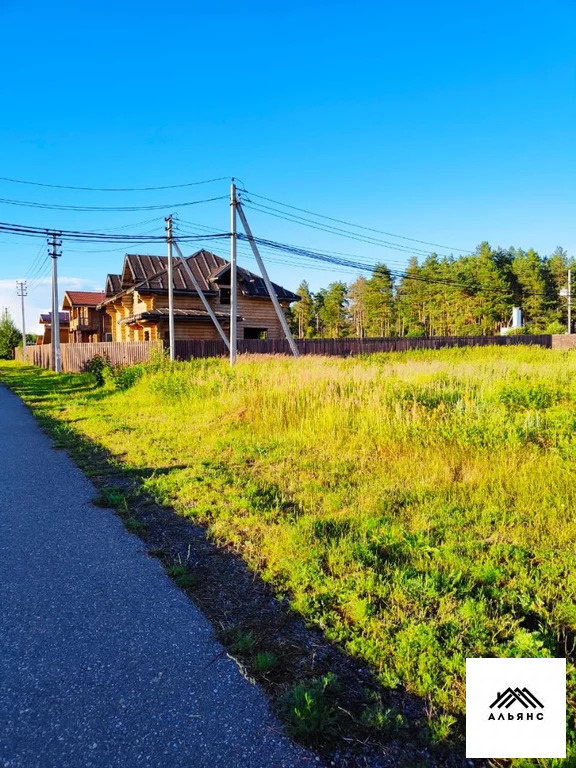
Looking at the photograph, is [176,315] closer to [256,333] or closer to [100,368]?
[256,333]

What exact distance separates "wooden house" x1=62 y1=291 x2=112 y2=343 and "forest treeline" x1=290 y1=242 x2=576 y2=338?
109 feet

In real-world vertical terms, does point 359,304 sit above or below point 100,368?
above

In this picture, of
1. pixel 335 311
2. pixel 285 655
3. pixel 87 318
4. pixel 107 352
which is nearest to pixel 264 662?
pixel 285 655

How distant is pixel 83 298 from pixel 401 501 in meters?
50.8

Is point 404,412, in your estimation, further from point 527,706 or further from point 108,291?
point 108,291

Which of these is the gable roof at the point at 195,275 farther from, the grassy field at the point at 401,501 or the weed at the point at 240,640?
the weed at the point at 240,640

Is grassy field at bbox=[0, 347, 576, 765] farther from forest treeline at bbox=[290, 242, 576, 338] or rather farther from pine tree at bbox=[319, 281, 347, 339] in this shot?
pine tree at bbox=[319, 281, 347, 339]

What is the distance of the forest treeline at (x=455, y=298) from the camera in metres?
62.1

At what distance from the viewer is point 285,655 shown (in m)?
2.60

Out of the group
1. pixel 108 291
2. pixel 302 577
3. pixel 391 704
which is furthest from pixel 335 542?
pixel 108 291

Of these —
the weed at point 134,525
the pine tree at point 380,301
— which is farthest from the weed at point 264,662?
the pine tree at point 380,301

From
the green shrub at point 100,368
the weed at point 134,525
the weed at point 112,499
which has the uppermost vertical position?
the green shrub at point 100,368

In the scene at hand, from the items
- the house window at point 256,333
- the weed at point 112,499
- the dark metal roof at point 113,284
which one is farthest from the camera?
the dark metal roof at point 113,284

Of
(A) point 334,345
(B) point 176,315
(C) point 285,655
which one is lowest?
(C) point 285,655
